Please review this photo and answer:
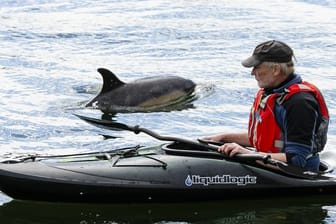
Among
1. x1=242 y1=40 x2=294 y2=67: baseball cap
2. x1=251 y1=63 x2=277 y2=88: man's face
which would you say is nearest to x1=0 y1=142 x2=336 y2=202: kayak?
x1=251 y1=63 x2=277 y2=88: man's face

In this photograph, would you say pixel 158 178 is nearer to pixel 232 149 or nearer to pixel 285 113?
pixel 232 149

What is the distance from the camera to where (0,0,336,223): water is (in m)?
9.34

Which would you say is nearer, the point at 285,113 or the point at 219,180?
the point at 285,113

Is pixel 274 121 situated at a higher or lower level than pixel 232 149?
higher

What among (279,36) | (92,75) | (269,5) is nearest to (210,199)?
(92,75)

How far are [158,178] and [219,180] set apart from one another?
52 centimetres

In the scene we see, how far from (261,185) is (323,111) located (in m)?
0.83

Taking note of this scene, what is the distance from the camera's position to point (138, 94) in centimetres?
1405

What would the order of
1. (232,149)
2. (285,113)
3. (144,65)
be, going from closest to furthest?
(285,113) < (232,149) < (144,65)

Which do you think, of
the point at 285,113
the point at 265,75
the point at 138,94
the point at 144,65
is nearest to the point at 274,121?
the point at 285,113

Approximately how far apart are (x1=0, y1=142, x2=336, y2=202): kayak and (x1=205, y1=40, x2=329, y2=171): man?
0.40ft

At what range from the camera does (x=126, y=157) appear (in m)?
9.31

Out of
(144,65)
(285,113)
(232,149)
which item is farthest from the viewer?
(144,65)

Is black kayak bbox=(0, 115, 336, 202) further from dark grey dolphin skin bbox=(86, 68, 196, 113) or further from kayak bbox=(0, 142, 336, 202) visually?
dark grey dolphin skin bbox=(86, 68, 196, 113)
